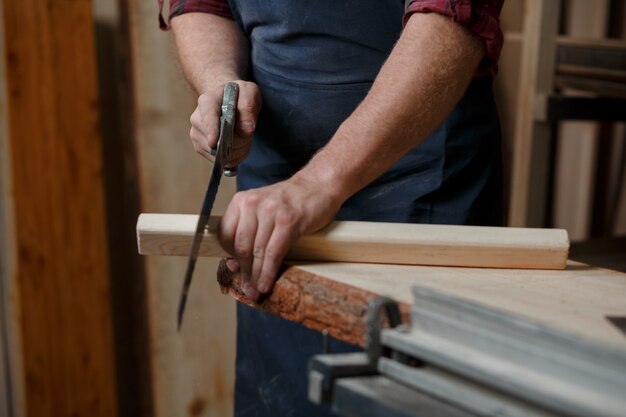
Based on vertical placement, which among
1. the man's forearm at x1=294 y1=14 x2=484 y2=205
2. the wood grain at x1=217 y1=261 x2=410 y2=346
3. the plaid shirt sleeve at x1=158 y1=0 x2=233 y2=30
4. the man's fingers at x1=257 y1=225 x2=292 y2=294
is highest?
the plaid shirt sleeve at x1=158 y1=0 x2=233 y2=30

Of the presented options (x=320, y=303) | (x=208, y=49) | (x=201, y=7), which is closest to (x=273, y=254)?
(x=320, y=303)

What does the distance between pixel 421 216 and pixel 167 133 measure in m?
1.13

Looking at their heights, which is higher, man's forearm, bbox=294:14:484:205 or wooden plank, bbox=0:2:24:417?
man's forearm, bbox=294:14:484:205

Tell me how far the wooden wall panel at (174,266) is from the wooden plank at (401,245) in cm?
129

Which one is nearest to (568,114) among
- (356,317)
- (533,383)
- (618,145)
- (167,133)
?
(618,145)

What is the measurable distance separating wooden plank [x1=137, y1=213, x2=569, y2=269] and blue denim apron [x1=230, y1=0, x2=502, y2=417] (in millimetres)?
382

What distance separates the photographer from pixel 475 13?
1159 mm

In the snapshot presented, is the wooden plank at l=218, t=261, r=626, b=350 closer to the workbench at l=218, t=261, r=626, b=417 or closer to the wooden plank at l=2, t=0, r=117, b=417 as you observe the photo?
the workbench at l=218, t=261, r=626, b=417

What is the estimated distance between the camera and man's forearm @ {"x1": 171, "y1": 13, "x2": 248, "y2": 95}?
148 cm

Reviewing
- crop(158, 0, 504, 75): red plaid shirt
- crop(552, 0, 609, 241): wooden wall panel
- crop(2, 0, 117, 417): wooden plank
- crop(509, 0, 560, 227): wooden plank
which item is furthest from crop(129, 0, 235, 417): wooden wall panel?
crop(552, 0, 609, 241): wooden wall panel

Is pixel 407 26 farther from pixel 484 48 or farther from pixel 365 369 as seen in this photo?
pixel 365 369

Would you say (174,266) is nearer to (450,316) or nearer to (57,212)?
(57,212)

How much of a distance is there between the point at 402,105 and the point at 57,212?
5.11 ft

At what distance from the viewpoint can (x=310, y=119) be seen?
148cm
